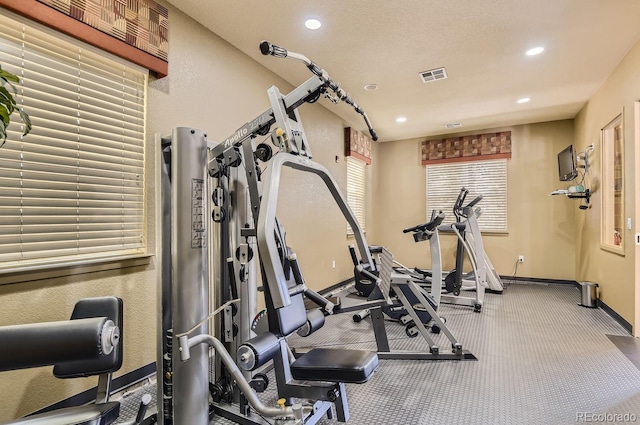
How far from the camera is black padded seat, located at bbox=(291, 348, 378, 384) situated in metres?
1.61

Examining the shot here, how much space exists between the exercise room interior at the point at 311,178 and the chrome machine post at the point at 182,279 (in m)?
0.02

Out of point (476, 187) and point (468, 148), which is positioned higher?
point (468, 148)

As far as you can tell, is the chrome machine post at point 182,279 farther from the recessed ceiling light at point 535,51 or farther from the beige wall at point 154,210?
the recessed ceiling light at point 535,51

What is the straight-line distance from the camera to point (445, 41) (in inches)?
121

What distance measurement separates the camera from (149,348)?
2.40 meters

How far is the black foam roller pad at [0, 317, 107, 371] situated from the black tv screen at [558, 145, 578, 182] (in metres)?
5.60

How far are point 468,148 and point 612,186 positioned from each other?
2.47m

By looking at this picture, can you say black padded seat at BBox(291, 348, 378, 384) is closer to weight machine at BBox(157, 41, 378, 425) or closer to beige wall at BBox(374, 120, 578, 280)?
weight machine at BBox(157, 41, 378, 425)

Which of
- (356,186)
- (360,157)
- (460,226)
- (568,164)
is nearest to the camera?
(568,164)

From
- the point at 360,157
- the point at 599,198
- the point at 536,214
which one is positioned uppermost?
the point at 360,157

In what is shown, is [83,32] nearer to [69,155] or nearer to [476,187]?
[69,155]

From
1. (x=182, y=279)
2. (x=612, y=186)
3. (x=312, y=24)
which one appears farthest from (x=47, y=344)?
(x=612, y=186)

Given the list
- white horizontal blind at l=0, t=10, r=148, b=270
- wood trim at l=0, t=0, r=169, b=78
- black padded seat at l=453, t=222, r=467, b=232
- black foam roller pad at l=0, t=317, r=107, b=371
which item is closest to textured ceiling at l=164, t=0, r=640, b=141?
wood trim at l=0, t=0, r=169, b=78

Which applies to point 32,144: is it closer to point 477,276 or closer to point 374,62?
point 374,62
